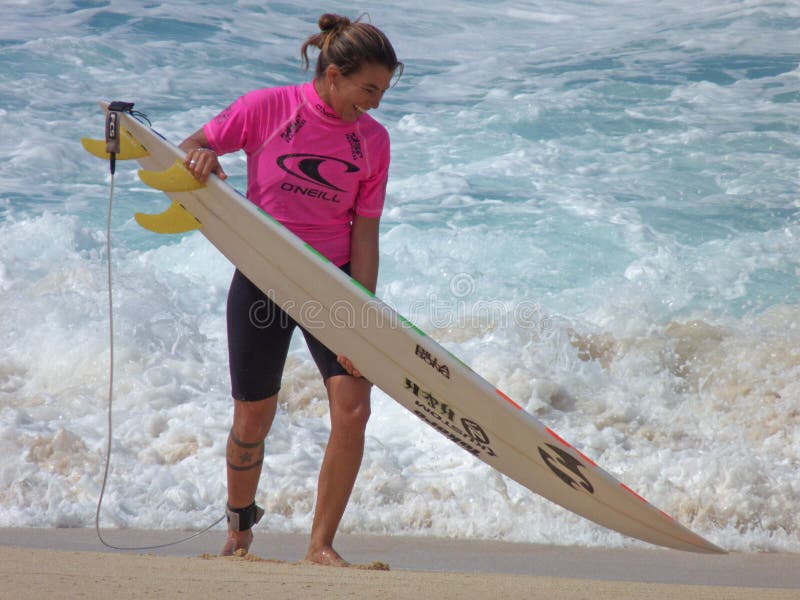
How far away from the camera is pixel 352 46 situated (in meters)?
2.59

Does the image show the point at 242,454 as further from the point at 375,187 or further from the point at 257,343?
the point at 375,187

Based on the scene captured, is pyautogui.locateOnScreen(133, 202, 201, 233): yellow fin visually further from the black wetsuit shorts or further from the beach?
the beach

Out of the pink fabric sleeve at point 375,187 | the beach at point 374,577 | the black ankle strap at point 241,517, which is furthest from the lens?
the black ankle strap at point 241,517

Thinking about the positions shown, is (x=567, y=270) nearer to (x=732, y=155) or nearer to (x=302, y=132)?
(x=732, y=155)

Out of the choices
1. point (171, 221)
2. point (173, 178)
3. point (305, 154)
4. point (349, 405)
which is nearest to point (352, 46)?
point (305, 154)

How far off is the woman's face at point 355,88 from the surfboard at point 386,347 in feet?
1.31

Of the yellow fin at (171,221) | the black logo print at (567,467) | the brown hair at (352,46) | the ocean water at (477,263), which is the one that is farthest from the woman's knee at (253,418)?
the ocean water at (477,263)

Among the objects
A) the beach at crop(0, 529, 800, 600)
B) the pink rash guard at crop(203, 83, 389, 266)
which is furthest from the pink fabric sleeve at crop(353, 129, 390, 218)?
the beach at crop(0, 529, 800, 600)

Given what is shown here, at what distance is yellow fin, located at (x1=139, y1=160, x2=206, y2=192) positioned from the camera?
2.81 meters

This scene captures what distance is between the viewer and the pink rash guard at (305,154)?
8.93 feet

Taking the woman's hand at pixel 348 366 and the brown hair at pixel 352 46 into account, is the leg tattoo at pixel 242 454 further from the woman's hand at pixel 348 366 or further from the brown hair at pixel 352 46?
the brown hair at pixel 352 46

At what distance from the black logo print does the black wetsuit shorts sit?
764mm

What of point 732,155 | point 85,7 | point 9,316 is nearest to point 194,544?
point 9,316

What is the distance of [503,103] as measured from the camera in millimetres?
11180
